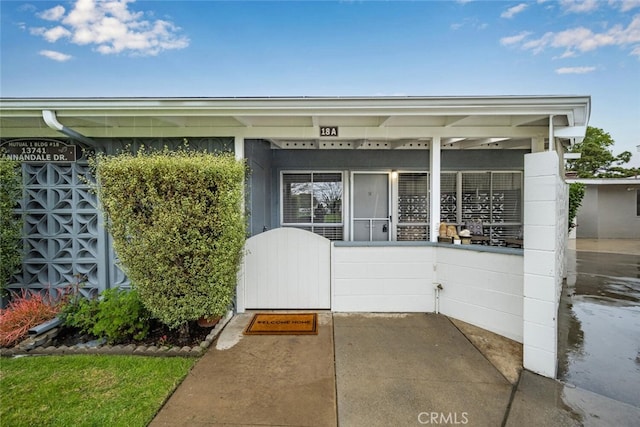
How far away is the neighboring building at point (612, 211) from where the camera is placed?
1313cm

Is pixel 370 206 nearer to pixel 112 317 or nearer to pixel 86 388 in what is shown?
pixel 112 317

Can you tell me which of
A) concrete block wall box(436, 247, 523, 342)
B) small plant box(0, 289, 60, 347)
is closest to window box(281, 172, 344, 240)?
concrete block wall box(436, 247, 523, 342)

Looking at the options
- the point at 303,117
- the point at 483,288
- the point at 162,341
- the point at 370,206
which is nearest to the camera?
the point at 162,341

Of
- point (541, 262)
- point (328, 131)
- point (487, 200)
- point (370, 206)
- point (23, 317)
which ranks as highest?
point (328, 131)

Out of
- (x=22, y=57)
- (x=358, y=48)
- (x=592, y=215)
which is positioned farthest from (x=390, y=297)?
(x=592, y=215)

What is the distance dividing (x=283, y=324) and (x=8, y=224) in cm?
390

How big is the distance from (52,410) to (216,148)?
3.24 m

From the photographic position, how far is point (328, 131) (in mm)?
4246

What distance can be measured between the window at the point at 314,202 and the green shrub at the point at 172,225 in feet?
11.0

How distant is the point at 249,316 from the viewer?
13.7 ft

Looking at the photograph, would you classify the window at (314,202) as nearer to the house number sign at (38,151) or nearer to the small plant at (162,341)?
the small plant at (162,341)

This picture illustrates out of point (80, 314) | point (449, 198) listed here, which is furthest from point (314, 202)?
point (80, 314)

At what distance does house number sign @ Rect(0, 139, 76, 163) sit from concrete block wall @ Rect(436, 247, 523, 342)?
5487 millimetres

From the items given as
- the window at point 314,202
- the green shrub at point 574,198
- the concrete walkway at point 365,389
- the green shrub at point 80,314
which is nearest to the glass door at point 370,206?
the window at point 314,202
